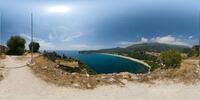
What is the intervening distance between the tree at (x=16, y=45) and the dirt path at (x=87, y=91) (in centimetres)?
956

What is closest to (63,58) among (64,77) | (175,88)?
(64,77)

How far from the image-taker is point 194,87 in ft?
56.5

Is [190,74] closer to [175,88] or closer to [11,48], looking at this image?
[175,88]

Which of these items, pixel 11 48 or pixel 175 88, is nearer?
pixel 175 88

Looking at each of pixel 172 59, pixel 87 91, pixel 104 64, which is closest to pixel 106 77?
pixel 87 91

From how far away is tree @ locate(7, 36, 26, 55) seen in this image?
27.3m

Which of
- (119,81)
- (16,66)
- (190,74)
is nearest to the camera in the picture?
(119,81)

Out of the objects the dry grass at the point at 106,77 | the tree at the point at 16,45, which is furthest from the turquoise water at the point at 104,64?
the dry grass at the point at 106,77

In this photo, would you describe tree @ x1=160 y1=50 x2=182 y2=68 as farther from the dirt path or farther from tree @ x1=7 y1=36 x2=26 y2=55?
tree @ x1=7 y1=36 x2=26 y2=55

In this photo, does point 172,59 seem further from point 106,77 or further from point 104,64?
point 104,64

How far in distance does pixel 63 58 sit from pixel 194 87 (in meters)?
13.6

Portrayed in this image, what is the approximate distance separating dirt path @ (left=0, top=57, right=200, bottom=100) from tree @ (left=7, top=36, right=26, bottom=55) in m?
9.56

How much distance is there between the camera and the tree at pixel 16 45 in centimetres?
2727

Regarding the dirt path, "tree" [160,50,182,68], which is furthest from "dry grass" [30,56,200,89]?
"tree" [160,50,182,68]
